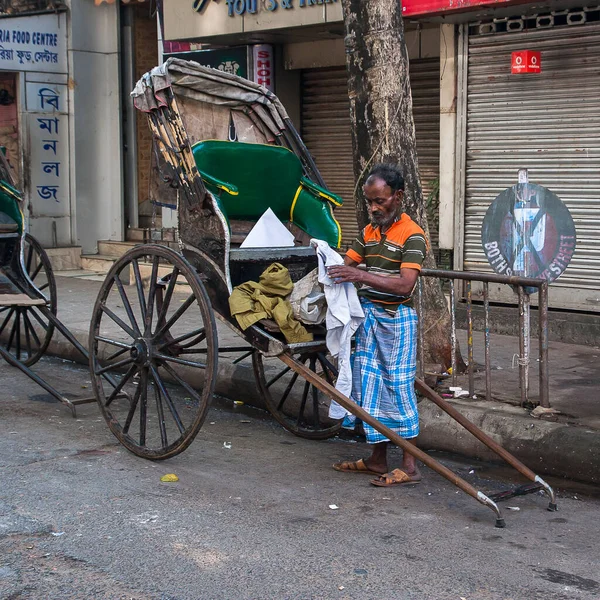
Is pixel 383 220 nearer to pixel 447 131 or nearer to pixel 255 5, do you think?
pixel 447 131

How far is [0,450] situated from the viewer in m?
5.56

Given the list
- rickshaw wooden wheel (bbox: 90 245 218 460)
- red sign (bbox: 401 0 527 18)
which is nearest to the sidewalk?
rickshaw wooden wheel (bbox: 90 245 218 460)

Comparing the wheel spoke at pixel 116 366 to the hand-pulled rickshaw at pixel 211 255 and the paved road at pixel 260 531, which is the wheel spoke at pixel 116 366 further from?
the paved road at pixel 260 531

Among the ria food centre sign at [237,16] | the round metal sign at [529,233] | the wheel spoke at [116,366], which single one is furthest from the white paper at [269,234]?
the ria food centre sign at [237,16]

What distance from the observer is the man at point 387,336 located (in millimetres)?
4883

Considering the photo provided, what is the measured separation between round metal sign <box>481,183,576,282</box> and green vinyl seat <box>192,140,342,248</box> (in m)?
1.02

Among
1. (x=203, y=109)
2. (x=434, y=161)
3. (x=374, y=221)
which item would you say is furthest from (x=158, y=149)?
(x=434, y=161)

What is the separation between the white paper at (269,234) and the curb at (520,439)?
133 cm

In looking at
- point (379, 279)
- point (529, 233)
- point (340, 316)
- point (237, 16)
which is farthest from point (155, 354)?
point (237, 16)

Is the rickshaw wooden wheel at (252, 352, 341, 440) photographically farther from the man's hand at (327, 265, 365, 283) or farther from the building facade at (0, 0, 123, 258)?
the building facade at (0, 0, 123, 258)

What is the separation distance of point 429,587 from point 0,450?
2.85m

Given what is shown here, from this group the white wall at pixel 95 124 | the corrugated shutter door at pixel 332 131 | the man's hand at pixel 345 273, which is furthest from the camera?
the white wall at pixel 95 124

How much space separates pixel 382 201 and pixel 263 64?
6900mm

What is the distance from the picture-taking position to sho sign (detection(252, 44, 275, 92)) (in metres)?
11.3
